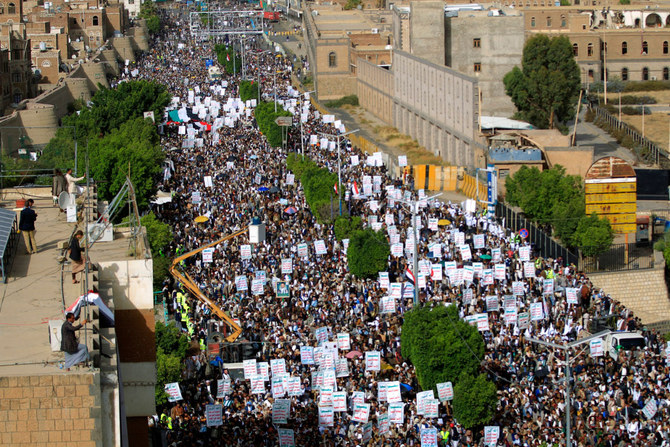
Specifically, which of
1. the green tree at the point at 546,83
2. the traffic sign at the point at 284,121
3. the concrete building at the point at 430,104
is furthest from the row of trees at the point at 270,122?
the green tree at the point at 546,83

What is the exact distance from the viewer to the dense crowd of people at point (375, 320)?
2566cm

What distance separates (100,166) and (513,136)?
17169 millimetres

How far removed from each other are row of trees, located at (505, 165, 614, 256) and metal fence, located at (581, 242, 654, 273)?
2.08 ft

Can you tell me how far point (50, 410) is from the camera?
1295 cm

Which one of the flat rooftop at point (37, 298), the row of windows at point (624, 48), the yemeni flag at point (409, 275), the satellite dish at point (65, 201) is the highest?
the row of windows at point (624, 48)

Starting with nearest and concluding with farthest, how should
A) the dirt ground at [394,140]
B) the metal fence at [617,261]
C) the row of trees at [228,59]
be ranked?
the metal fence at [617,261] < the dirt ground at [394,140] < the row of trees at [228,59]

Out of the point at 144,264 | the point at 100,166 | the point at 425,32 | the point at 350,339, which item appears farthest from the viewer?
the point at 425,32

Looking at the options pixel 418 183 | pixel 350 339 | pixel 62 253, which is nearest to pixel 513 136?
pixel 418 183

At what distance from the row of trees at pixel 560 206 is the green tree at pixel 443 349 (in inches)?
581

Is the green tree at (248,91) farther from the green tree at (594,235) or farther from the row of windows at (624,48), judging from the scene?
the green tree at (594,235)

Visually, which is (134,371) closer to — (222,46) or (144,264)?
(144,264)

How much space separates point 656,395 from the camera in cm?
2689

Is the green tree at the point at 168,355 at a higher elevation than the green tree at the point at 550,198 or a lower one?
lower

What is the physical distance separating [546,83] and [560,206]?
21.9 metres
